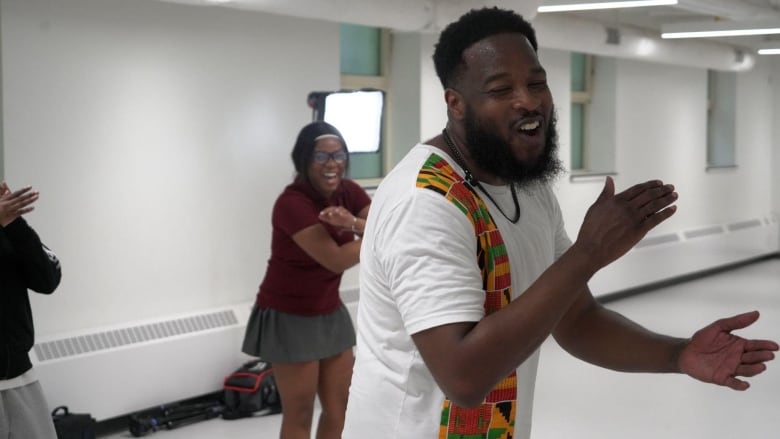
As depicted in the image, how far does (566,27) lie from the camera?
8227 mm

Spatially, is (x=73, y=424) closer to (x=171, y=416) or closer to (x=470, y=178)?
(x=171, y=416)

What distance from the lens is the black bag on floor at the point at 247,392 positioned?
584cm

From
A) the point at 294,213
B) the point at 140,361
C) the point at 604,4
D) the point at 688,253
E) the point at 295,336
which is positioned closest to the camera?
the point at 295,336

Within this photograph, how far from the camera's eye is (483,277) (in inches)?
59.1

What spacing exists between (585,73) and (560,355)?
3.91m

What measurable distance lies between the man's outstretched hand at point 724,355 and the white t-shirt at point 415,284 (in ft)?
0.92

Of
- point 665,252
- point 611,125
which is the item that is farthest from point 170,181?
point 665,252

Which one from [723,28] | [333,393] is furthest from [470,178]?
[723,28]

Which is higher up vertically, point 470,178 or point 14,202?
point 470,178

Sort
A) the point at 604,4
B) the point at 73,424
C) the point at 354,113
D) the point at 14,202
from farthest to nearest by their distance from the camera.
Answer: the point at 604,4, the point at 354,113, the point at 73,424, the point at 14,202

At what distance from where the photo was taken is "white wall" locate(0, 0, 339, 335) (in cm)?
520

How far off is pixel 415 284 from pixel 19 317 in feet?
7.48

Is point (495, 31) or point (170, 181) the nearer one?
point (495, 31)

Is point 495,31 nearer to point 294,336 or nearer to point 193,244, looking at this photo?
point 294,336
